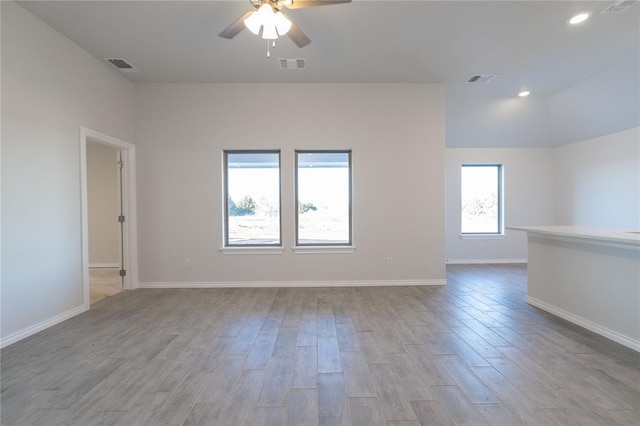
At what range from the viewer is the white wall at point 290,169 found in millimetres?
4449

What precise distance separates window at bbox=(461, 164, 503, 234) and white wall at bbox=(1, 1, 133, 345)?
6.97 meters

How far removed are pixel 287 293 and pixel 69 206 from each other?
291cm

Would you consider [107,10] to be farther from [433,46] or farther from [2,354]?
[433,46]

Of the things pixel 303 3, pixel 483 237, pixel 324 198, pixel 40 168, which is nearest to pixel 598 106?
pixel 483 237

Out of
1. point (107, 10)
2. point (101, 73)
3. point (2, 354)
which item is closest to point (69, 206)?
point (2, 354)

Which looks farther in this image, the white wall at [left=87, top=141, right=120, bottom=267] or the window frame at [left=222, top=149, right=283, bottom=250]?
the white wall at [left=87, top=141, right=120, bottom=267]

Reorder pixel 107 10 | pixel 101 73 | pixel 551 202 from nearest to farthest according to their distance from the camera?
pixel 107 10, pixel 101 73, pixel 551 202

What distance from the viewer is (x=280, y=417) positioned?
5.53 ft

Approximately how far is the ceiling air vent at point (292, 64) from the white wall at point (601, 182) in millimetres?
5841

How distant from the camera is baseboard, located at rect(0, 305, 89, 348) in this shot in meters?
2.61

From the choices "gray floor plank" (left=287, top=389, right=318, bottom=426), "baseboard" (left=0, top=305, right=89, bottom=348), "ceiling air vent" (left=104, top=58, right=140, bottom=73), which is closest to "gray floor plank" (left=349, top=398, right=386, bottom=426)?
"gray floor plank" (left=287, top=389, right=318, bottom=426)

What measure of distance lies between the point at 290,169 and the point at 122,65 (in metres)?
2.72

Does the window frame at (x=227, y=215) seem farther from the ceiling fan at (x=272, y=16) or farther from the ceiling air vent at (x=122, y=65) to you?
the ceiling fan at (x=272, y=16)

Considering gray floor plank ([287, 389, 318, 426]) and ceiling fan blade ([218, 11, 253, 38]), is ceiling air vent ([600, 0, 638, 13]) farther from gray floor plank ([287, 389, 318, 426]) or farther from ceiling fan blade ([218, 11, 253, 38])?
gray floor plank ([287, 389, 318, 426])
